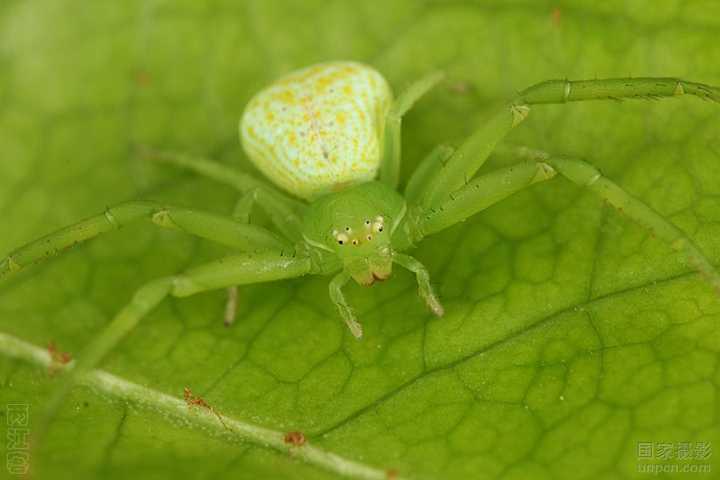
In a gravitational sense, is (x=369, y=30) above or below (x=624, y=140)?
above

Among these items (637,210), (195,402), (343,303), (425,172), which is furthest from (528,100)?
(195,402)

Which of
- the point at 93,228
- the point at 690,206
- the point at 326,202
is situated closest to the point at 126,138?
the point at 93,228

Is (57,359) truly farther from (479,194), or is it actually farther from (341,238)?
(479,194)

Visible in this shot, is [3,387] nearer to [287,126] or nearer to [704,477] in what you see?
[287,126]

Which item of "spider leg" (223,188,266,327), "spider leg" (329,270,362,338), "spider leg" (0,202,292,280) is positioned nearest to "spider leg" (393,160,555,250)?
"spider leg" (329,270,362,338)

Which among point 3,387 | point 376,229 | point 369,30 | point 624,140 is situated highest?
point 369,30
